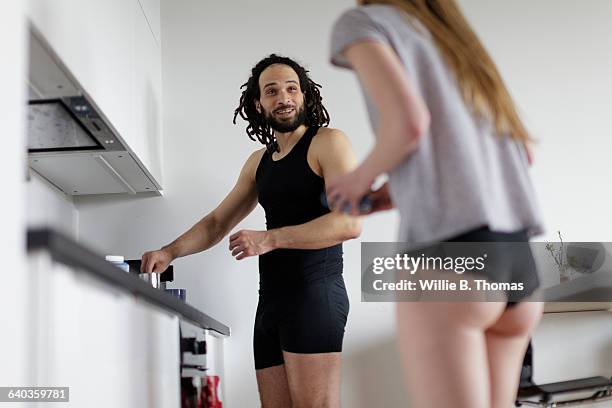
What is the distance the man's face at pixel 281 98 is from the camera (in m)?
2.41

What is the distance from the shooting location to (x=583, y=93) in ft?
11.4

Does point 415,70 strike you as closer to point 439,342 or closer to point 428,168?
point 428,168

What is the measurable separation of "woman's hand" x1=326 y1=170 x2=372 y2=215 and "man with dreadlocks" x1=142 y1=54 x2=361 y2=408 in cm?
96

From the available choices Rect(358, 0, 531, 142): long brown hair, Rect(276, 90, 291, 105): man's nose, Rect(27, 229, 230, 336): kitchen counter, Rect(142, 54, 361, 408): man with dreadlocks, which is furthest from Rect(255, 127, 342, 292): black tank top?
Rect(358, 0, 531, 142): long brown hair

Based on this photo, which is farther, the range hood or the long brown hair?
the range hood

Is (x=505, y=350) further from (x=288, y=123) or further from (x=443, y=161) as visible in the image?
(x=288, y=123)

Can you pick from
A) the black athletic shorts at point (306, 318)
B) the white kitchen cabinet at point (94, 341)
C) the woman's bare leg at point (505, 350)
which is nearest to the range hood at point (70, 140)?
the white kitchen cabinet at point (94, 341)

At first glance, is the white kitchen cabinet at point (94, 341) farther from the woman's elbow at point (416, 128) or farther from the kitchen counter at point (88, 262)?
the woman's elbow at point (416, 128)

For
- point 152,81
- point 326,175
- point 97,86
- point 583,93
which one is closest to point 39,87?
point 97,86

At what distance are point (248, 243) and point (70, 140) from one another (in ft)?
2.47

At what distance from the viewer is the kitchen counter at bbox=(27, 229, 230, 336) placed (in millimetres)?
1145

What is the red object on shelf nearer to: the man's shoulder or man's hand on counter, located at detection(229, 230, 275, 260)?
man's hand on counter, located at detection(229, 230, 275, 260)

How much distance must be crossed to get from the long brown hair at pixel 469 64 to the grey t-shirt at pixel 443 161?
11mm

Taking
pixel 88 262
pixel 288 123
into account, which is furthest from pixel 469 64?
pixel 288 123
